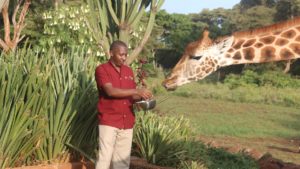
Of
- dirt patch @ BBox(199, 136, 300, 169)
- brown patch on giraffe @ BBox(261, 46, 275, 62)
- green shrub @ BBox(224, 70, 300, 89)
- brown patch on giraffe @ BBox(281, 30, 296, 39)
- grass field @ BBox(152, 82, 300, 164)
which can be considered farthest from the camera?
green shrub @ BBox(224, 70, 300, 89)

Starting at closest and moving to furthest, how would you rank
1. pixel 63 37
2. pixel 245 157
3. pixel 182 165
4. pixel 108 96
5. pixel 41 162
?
pixel 108 96
pixel 41 162
pixel 182 165
pixel 245 157
pixel 63 37

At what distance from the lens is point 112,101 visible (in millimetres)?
5258

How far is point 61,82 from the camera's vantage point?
627cm

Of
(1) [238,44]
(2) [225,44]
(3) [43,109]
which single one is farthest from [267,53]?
(3) [43,109]

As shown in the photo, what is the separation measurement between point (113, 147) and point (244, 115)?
1331cm

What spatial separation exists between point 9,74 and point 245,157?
3492mm

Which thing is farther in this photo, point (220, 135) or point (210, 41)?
point (220, 135)

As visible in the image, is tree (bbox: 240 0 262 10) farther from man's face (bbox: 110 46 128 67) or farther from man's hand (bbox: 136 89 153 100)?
man's hand (bbox: 136 89 153 100)

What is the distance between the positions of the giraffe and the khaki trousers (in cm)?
93

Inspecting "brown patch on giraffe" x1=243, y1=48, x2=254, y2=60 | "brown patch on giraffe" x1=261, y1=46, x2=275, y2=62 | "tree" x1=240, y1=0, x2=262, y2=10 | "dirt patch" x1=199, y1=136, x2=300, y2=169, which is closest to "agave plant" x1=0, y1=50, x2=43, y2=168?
"brown patch on giraffe" x1=243, y1=48, x2=254, y2=60

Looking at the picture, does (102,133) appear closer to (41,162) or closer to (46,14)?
(41,162)

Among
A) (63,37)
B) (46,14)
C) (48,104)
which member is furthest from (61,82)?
(46,14)

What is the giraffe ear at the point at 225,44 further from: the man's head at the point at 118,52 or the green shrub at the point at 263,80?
the green shrub at the point at 263,80

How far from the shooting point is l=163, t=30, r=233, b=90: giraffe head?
590 centimetres
